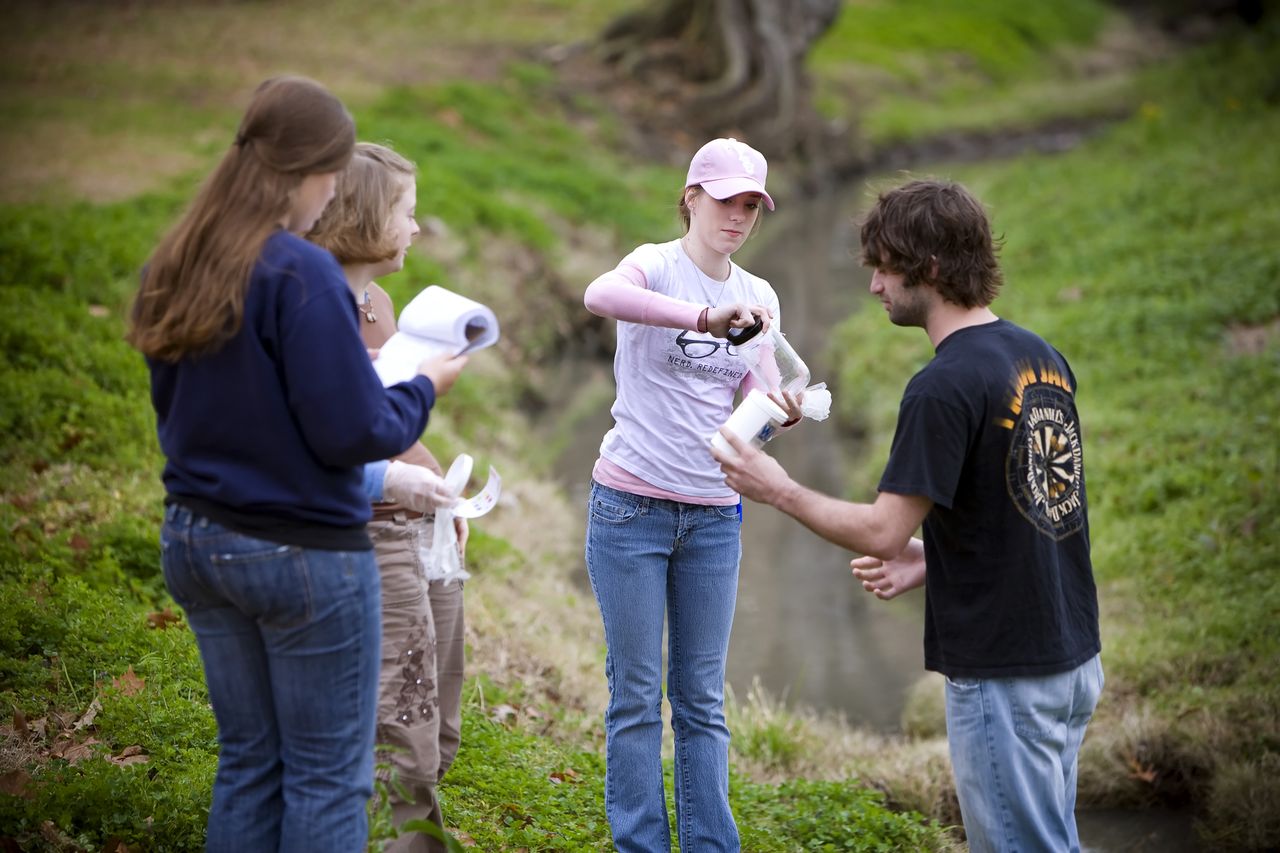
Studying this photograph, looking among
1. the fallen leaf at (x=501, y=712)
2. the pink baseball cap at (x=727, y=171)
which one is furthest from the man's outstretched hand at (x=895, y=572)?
the fallen leaf at (x=501, y=712)

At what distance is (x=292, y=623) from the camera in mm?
2758

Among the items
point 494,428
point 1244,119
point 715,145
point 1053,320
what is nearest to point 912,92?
point 1244,119

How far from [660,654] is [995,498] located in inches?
48.0

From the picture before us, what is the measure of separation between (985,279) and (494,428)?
674 cm

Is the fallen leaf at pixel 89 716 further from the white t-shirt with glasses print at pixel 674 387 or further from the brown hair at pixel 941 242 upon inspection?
the brown hair at pixel 941 242

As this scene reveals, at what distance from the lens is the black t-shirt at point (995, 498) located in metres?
3.11

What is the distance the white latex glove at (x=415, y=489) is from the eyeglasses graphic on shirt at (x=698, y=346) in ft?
3.07

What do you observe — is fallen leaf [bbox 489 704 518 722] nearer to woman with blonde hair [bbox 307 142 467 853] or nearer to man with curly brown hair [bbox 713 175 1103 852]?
woman with blonde hair [bbox 307 142 467 853]

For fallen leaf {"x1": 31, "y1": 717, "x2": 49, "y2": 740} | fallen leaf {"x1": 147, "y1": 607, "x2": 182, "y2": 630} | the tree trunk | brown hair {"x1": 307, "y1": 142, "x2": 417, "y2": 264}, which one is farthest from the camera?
the tree trunk

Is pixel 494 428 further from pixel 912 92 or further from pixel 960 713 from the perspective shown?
pixel 912 92

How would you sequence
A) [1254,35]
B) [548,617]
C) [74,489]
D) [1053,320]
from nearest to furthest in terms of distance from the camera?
[74,489]
[548,617]
[1053,320]
[1254,35]

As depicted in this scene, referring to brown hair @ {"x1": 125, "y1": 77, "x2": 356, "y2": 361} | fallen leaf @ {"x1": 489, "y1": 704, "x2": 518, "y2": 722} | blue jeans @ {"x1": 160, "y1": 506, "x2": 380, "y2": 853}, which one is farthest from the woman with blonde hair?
fallen leaf @ {"x1": 489, "y1": 704, "x2": 518, "y2": 722}

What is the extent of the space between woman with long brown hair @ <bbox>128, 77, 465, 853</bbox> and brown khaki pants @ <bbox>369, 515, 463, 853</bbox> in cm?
41

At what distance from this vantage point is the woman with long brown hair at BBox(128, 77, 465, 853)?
8.77 feet
